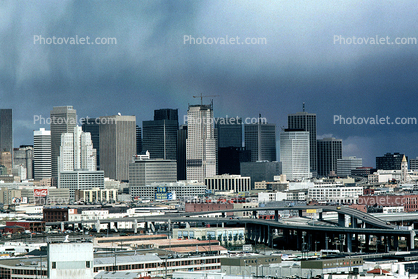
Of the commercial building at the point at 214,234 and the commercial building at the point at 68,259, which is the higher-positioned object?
the commercial building at the point at 68,259

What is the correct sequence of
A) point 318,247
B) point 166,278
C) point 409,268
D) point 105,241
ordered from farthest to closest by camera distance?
point 318,247 → point 105,241 → point 409,268 → point 166,278

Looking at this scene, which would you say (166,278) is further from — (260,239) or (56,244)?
(260,239)

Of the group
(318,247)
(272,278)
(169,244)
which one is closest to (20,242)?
(169,244)

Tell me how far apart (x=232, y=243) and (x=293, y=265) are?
278 ft

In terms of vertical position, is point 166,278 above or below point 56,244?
below

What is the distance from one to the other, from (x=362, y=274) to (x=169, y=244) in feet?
184

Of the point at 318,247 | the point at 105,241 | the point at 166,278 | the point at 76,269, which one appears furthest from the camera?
the point at 318,247

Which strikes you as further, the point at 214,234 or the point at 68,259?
the point at 214,234

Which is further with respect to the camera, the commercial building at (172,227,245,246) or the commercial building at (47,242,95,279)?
the commercial building at (172,227,245,246)

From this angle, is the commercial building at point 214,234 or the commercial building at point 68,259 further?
the commercial building at point 214,234

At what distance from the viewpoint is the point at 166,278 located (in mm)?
91125

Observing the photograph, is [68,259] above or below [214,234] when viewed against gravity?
above

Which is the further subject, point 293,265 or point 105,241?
point 105,241

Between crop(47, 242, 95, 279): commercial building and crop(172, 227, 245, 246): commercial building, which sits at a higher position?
crop(47, 242, 95, 279): commercial building
